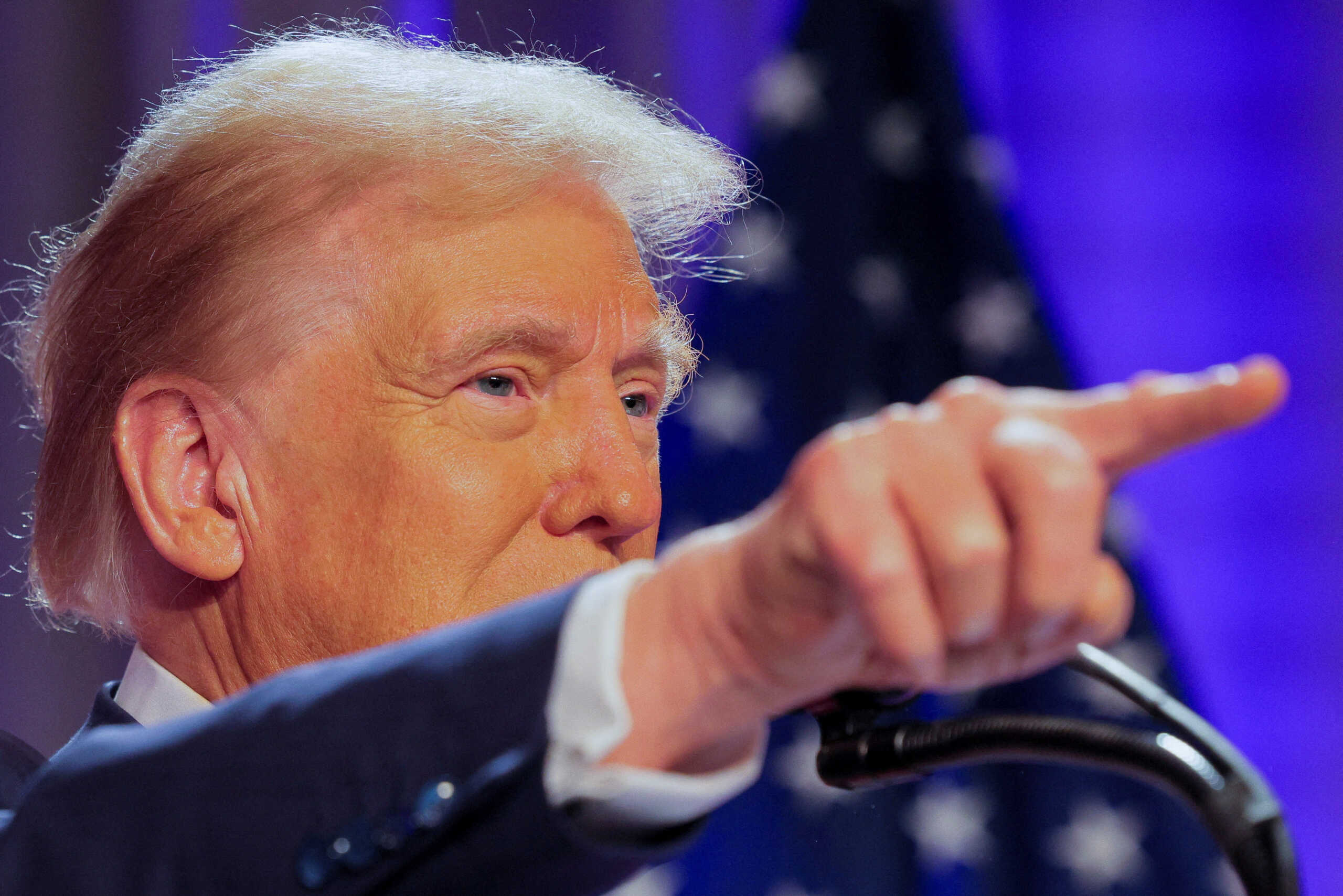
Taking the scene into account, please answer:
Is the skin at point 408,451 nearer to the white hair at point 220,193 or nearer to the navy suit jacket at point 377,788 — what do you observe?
the white hair at point 220,193

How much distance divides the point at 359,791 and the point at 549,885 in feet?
0.39

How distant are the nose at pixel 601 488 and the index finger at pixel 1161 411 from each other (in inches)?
34.5

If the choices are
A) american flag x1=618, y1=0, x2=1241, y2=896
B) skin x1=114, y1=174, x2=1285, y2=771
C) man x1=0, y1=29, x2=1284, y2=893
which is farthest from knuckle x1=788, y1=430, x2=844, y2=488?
american flag x1=618, y1=0, x2=1241, y2=896

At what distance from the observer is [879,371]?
2.91 m

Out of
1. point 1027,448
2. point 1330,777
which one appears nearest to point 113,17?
point 1027,448

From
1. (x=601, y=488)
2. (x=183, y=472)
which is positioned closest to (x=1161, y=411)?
(x=601, y=488)

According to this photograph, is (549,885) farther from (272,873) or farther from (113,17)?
(113,17)

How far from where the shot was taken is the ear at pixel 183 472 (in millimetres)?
Result: 1393

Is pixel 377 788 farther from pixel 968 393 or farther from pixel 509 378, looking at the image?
pixel 509 378

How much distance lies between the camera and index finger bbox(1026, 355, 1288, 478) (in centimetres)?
51

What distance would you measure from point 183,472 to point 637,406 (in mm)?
555

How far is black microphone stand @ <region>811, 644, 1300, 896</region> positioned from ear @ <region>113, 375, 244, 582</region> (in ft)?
Result: 2.70

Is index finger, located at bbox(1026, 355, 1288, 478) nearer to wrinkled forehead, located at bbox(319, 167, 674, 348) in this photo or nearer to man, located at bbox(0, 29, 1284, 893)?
man, located at bbox(0, 29, 1284, 893)

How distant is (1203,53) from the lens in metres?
3.03
